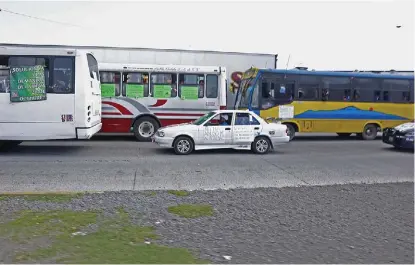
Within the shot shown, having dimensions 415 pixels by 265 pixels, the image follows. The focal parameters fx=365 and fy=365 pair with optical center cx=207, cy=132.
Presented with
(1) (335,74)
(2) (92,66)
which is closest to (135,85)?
(2) (92,66)

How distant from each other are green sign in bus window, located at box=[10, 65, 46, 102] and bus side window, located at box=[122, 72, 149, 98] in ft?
13.8

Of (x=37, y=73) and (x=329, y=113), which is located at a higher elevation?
(x=37, y=73)

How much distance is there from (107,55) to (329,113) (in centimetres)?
990

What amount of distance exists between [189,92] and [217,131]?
3.77 m

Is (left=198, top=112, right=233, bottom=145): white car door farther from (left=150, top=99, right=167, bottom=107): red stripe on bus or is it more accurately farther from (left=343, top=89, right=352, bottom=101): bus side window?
(left=343, top=89, right=352, bottom=101): bus side window

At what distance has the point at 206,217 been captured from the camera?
489 cm

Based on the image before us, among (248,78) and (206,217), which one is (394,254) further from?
(248,78)

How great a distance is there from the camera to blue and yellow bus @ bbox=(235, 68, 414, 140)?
49.5 ft

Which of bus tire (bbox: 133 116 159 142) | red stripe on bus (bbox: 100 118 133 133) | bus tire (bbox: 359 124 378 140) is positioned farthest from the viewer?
bus tire (bbox: 359 124 378 140)

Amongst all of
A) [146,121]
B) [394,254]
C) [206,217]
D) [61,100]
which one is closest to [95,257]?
[206,217]

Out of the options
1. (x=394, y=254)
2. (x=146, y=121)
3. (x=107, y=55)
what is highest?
(x=107, y=55)

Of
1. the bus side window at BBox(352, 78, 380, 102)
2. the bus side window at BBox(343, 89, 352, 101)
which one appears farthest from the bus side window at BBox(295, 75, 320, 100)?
the bus side window at BBox(352, 78, 380, 102)

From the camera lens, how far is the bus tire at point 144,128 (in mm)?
14023

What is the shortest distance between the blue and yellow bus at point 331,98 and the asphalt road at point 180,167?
2.93 m
